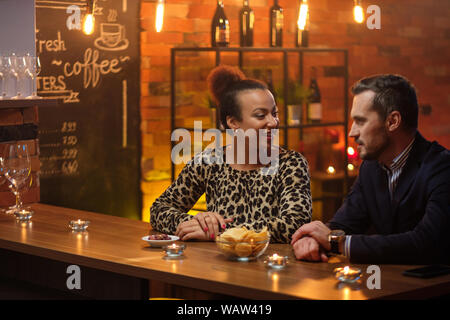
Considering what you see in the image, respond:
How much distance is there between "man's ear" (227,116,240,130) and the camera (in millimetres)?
3155

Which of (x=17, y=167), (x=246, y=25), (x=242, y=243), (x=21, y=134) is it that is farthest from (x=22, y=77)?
(x=246, y=25)

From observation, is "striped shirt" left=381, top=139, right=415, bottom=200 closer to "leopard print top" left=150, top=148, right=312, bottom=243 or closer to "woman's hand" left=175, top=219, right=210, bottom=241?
"leopard print top" left=150, top=148, right=312, bottom=243

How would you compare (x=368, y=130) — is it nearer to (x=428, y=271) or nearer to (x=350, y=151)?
(x=428, y=271)

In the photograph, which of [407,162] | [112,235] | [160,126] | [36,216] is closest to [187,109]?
[160,126]

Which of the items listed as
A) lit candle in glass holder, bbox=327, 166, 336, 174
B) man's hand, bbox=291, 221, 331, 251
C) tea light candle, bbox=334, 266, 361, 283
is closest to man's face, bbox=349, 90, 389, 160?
man's hand, bbox=291, 221, 331, 251

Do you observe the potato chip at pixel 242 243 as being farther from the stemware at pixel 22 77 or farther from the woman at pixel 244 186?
the stemware at pixel 22 77

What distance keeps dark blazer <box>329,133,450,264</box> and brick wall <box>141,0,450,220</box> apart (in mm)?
2650

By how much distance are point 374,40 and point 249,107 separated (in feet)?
12.1

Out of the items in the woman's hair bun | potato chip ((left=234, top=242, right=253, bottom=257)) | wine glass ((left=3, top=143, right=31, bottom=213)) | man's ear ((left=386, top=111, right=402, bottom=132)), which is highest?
the woman's hair bun

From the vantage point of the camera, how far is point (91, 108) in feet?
16.1

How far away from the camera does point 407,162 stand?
2.61m

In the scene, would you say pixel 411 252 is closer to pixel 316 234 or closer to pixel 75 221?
pixel 316 234

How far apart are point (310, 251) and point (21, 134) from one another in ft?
6.77

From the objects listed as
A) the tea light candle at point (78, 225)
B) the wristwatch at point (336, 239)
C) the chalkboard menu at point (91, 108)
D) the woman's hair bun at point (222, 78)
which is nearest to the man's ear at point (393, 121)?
the wristwatch at point (336, 239)
